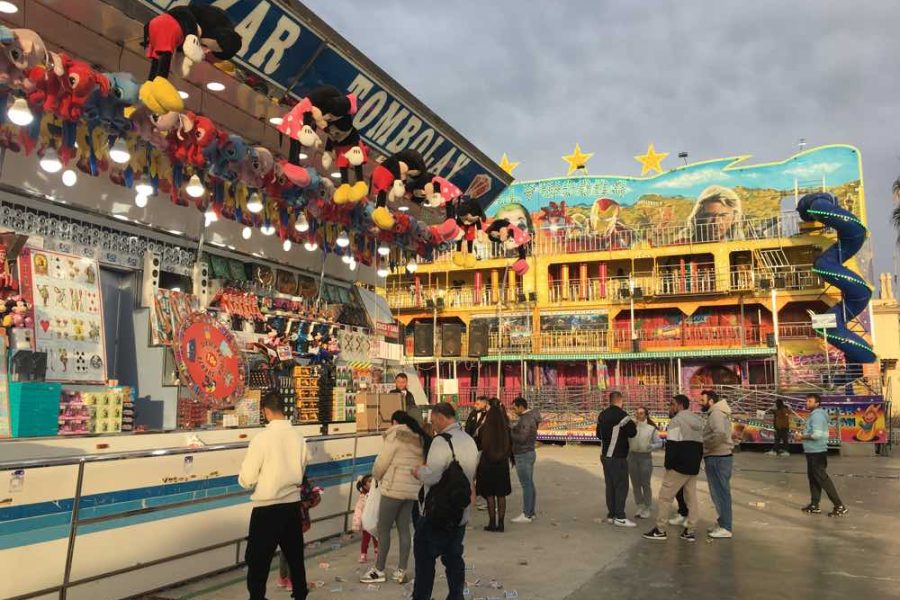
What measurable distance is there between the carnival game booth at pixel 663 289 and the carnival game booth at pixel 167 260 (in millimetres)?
17915

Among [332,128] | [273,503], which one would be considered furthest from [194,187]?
[273,503]

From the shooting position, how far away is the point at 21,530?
4.62 m

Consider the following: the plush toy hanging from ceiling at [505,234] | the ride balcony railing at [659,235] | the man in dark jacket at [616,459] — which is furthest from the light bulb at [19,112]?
the ride balcony railing at [659,235]

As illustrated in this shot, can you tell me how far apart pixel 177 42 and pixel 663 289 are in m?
30.6

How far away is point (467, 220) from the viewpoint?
1181cm

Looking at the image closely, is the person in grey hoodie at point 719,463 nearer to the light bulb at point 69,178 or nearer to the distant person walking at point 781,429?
the light bulb at point 69,178

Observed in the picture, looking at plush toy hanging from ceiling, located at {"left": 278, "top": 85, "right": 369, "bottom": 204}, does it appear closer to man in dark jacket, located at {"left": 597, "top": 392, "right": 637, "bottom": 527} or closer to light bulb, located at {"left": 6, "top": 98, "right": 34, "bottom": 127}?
light bulb, located at {"left": 6, "top": 98, "right": 34, "bottom": 127}

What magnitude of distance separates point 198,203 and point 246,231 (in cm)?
160

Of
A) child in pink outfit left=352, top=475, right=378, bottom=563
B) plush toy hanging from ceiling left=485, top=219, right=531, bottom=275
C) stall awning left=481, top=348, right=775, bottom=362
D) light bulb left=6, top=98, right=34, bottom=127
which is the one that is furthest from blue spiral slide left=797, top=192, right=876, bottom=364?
light bulb left=6, top=98, right=34, bottom=127

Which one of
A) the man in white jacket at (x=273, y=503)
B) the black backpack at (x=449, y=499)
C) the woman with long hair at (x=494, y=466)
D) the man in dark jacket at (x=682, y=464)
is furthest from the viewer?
the woman with long hair at (x=494, y=466)

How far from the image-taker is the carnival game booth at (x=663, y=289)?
91.0ft

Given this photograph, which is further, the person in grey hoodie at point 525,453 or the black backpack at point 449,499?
the person in grey hoodie at point 525,453

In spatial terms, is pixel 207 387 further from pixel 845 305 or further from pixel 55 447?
pixel 845 305

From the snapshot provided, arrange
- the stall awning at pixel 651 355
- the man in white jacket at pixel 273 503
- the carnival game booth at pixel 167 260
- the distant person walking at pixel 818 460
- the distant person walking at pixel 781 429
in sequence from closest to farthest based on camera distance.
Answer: the man in white jacket at pixel 273 503
the carnival game booth at pixel 167 260
the distant person walking at pixel 818 460
the distant person walking at pixel 781 429
the stall awning at pixel 651 355
